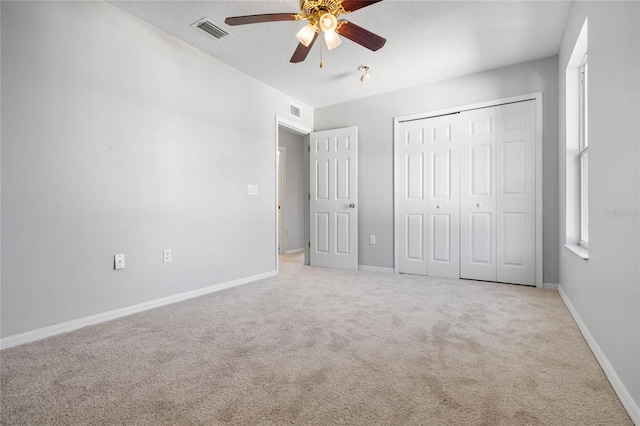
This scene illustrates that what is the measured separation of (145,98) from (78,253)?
138 centimetres

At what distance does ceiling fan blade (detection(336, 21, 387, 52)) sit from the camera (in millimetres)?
2055

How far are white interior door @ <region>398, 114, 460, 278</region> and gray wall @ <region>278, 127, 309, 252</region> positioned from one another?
278 centimetres

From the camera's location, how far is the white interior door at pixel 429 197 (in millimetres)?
3773

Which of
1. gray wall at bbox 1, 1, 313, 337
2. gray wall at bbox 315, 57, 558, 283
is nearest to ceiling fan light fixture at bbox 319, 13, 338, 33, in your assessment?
gray wall at bbox 1, 1, 313, 337

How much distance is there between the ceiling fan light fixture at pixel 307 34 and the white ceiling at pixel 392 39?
1.52 feet

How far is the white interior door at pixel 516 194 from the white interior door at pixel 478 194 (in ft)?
0.24

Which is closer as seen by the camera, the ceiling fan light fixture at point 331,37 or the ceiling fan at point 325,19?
the ceiling fan at point 325,19

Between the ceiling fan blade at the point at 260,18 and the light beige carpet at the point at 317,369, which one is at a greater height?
the ceiling fan blade at the point at 260,18

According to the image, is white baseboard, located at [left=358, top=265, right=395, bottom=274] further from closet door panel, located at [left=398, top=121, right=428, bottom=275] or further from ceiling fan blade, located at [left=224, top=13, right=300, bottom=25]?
ceiling fan blade, located at [left=224, top=13, right=300, bottom=25]

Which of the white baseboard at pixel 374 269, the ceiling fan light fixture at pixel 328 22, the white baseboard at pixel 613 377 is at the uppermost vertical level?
the ceiling fan light fixture at pixel 328 22

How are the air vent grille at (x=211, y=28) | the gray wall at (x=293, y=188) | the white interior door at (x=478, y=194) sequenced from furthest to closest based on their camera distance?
1. the gray wall at (x=293, y=188)
2. the white interior door at (x=478, y=194)
3. the air vent grille at (x=211, y=28)

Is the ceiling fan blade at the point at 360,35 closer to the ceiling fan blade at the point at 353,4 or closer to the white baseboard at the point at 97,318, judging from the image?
the ceiling fan blade at the point at 353,4

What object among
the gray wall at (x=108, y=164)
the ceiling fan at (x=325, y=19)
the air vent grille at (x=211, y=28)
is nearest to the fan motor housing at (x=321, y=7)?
the ceiling fan at (x=325, y=19)

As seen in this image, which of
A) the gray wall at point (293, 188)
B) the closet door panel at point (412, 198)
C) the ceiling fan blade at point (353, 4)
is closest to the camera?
the ceiling fan blade at point (353, 4)
